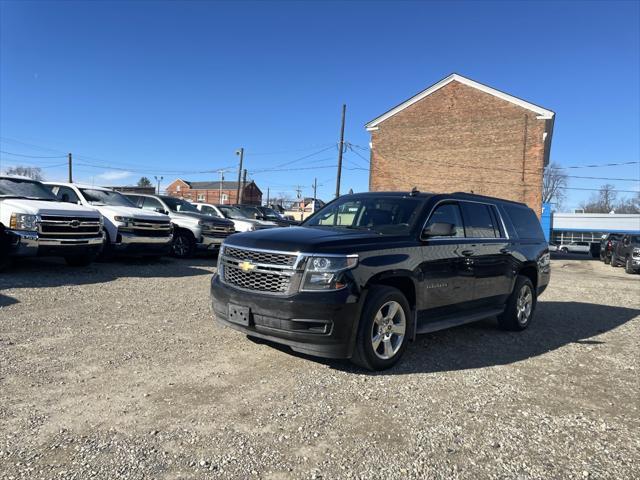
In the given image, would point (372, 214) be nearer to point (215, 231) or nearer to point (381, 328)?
point (381, 328)

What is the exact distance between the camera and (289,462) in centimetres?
297

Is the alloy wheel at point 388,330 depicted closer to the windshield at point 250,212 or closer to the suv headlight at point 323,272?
the suv headlight at point 323,272

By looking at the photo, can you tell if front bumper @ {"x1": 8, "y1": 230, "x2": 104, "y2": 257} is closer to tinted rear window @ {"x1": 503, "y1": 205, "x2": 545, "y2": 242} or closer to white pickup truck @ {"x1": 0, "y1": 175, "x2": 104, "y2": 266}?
white pickup truck @ {"x1": 0, "y1": 175, "x2": 104, "y2": 266}

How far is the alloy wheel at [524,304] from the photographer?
22.2 ft

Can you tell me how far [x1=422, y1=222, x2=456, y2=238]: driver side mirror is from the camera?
5.07m

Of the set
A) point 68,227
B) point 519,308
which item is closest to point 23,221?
point 68,227

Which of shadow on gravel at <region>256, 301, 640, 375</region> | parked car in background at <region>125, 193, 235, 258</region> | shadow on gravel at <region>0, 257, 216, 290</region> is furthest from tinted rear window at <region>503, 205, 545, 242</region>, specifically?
parked car in background at <region>125, 193, 235, 258</region>

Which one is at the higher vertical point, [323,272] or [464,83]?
[464,83]

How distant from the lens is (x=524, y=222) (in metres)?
7.41

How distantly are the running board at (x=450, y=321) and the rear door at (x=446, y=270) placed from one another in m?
0.07

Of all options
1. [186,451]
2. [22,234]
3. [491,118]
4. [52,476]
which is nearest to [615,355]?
[186,451]

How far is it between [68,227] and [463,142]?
27568mm

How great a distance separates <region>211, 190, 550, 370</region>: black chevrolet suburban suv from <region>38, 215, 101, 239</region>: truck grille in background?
542cm

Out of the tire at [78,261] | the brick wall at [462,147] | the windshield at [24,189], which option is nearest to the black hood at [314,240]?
the tire at [78,261]
